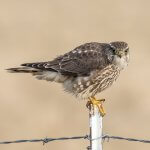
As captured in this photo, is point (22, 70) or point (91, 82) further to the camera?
point (91, 82)

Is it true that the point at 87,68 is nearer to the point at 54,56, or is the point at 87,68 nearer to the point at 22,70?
the point at 22,70

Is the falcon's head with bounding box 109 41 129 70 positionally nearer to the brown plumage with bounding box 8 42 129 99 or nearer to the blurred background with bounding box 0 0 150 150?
the brown plumage with bounding box 8 42 129 99

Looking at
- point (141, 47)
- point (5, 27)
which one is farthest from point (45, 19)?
point (141, 47)

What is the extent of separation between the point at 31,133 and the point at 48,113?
1.02 m

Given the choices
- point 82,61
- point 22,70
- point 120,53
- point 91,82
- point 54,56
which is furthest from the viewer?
point 54,56

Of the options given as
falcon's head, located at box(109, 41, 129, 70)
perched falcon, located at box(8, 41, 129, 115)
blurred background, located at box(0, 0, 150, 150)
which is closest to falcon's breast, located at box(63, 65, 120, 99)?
perched falcon, located at box(8, 41, 129, 115)

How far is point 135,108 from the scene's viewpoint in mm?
15992

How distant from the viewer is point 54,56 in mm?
17594

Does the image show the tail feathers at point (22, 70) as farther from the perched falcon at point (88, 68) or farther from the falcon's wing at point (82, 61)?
Answer: the falcon's wing at point (82, 61)

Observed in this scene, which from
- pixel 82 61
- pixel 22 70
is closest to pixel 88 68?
pixel 82 61

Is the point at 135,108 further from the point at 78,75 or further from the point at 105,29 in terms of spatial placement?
the point at 78,75

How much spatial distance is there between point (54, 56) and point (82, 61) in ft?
22.5

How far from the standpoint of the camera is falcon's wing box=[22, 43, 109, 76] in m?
10.7

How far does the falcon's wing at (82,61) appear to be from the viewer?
35.1 ft
